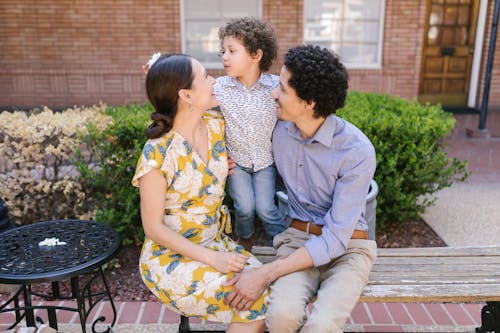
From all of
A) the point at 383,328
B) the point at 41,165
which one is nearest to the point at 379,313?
the point at 383,328

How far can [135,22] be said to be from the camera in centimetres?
893

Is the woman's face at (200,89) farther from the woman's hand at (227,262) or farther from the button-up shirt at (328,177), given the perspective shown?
the woman's hand at (227,262)

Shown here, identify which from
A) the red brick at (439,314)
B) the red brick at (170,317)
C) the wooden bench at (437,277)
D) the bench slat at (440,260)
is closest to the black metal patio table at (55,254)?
the red brick at (170,317)

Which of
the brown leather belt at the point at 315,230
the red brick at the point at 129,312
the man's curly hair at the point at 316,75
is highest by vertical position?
the man's curly hair at the point at 316,75

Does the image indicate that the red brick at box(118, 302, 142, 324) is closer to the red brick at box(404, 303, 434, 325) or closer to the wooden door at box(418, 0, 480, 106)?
the red brick at box(404, 303, 434, 325)

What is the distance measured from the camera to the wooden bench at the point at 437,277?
2316mm

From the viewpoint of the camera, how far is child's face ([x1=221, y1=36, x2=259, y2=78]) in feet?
9.61

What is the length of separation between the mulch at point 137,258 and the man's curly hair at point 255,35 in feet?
5.55

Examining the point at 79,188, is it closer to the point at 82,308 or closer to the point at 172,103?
the point at 82,308

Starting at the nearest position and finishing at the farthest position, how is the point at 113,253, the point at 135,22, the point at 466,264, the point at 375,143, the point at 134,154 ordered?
the point at 113,253 → the point at 466,264 → the point at 134,154 → the point at 375,143 → the point at 135,22

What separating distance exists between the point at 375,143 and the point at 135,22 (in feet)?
21.0

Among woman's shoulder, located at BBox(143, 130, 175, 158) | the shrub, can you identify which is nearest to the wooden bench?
woman's shoulder, located at BBox(143, 130, 175, 158)

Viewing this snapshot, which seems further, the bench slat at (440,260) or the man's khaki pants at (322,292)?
the bench slat at (440,260)

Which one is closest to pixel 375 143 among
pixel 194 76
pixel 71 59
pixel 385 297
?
pixel 385 297
